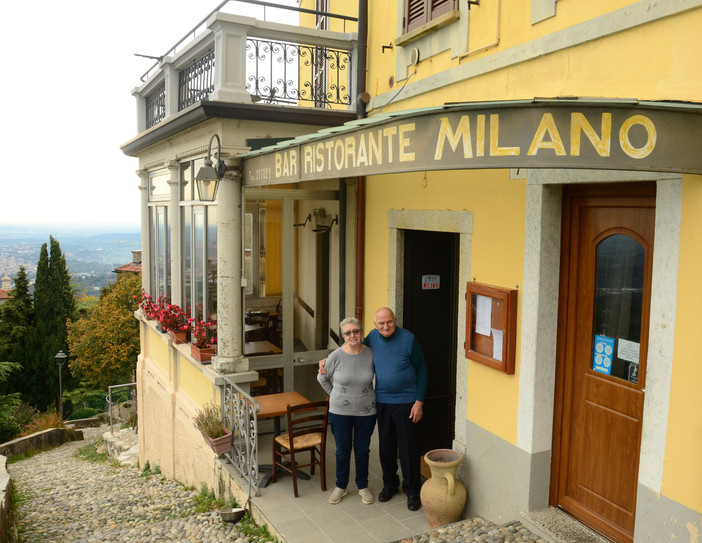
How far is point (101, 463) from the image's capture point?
16.4 meters

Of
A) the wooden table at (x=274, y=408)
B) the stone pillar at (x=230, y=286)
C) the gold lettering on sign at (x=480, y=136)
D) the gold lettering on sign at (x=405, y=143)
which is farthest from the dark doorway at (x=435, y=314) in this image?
the gold lettering on sign at (x=480, y=136)

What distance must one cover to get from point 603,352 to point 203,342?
16.6 ft

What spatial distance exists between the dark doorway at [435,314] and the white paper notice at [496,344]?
5.52ft

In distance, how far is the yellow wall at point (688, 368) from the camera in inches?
130

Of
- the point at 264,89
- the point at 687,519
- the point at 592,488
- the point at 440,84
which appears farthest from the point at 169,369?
the point at 687,519

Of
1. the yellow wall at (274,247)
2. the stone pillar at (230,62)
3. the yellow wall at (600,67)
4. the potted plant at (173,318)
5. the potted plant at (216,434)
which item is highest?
the stone pillar at (230,62)

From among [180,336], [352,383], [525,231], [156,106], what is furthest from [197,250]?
[525,231]

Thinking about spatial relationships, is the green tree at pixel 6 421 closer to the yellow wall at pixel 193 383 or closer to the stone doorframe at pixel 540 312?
the yellow wall at pixel 193 383

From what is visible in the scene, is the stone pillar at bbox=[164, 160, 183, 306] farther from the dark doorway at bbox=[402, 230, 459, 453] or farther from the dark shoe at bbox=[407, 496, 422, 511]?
the dark shoe at bbox=[407, 496, 422, 511]

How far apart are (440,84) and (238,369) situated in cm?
382

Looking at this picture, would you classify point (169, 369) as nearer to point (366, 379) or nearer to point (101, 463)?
point (366, 379)

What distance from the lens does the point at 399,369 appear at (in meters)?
5.31

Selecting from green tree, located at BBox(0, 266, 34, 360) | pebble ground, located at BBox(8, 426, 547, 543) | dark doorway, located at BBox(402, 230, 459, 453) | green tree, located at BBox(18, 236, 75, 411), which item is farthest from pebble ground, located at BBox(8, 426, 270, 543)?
green tree, located at BBox(0, 266, 34, 360)

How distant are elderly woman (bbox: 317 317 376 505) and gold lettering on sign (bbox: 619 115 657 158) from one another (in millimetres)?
2884
